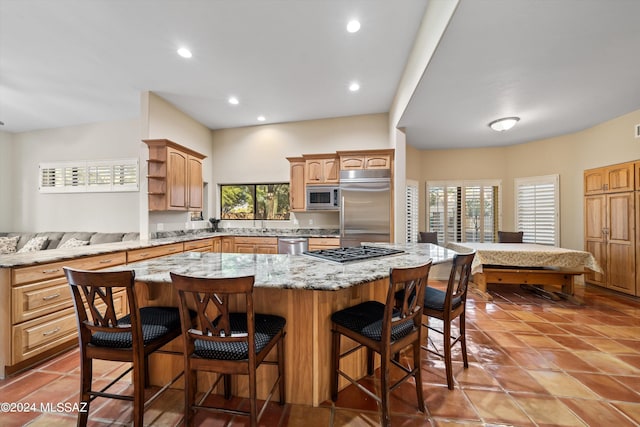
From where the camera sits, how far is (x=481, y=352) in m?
2.29

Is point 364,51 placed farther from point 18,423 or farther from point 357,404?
point 18,423

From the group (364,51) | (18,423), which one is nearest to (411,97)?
(364,51)

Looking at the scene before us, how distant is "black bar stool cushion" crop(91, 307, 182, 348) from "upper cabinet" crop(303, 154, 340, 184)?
335cm

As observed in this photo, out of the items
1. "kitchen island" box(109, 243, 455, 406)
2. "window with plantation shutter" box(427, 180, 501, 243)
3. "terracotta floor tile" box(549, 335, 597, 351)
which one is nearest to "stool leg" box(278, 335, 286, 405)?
"kitchen island" box(109, 243, 455, 406)

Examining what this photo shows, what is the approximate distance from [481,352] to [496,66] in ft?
8.95

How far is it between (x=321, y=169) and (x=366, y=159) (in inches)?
33.2

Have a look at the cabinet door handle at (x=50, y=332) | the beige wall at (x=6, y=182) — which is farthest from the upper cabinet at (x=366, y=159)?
the beige wall at (x=6, y=182)

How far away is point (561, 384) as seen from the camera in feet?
6.08

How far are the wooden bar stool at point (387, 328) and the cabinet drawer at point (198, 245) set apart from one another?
308 cm

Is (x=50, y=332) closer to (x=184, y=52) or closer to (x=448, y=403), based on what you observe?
(x=184, y=52)

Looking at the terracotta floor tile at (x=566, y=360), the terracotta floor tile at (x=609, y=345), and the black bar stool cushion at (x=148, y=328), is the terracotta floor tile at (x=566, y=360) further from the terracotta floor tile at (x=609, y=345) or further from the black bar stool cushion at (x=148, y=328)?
the black bar stool cushion at (x=148, y=328)

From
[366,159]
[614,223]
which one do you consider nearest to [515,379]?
[366,159]

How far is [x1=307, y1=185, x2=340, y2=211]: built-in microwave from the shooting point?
4.55 meters

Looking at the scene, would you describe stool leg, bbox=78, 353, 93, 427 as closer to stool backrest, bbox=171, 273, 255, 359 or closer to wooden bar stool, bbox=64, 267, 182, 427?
wooden bar stool, bbox=64, 267, 182, 427
